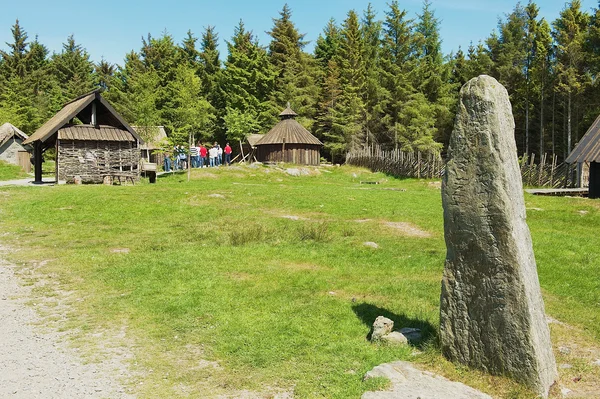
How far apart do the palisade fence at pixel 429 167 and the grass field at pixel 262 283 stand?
14.7 metres

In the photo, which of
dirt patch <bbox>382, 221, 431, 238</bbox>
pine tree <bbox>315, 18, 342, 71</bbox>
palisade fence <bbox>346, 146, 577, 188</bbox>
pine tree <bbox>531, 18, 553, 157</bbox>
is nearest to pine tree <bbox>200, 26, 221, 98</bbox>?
pine tree <bbox>315, 18, 342, 71</bbox>

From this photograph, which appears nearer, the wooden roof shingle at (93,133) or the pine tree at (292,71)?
the wooden roof shingle at (93,133)

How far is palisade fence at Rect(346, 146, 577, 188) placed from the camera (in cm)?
3419

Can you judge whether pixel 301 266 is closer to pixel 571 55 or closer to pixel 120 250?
pixel 120 250

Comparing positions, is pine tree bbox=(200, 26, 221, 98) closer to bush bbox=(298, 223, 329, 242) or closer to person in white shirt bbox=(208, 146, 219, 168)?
person in white shirt bbox=(208, 146, 219, 168)

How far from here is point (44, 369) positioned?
19.2ft

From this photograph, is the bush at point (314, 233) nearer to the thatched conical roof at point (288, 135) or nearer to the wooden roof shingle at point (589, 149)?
the wooden roof shingle at point (589, 149)

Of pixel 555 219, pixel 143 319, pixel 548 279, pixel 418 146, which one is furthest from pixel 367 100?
pixel 143 319

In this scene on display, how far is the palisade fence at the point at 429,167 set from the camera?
34.2 metres

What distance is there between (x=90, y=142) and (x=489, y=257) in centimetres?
2953

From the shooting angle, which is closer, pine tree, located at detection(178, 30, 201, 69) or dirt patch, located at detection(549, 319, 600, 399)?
dirt patch, located at detection(549, 319, 600, 399)

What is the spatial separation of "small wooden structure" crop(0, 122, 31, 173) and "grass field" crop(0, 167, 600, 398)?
96.4ft

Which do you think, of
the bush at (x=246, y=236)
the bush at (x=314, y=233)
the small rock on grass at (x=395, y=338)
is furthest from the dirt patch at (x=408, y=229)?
the small rock on grass at (x=395, y=338)

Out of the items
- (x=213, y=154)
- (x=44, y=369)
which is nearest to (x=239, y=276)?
(x=44, y=369)
